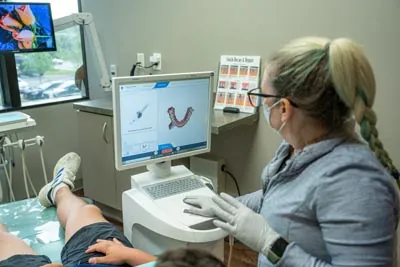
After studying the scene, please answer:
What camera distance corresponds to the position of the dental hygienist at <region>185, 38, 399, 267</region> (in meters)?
0.87

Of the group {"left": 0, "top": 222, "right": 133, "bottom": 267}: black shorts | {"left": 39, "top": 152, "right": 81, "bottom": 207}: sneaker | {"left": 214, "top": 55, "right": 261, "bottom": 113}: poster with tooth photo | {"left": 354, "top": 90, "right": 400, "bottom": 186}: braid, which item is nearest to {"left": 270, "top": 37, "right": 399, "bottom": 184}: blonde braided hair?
{"left": 354, "top": 90, "right": 400, "bottom": 186}: braid

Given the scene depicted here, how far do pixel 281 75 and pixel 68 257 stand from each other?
3.39 ft

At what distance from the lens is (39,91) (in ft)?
10.7

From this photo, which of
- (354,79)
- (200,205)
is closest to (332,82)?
(354,79)

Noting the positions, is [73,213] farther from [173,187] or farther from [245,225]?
[245,225]

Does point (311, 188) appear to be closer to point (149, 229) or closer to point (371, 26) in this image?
point (149, 229)

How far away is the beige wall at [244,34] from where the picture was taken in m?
2.17

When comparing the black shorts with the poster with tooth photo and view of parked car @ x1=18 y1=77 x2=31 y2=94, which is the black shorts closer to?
the poster with tooth photo

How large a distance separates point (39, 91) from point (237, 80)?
1.62 metres

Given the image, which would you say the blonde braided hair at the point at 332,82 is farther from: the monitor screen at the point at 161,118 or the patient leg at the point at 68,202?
the patient leg at the point at 68,202

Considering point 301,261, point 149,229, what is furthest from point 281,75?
point 149,229

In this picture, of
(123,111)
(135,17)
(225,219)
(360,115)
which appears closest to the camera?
(360,115)

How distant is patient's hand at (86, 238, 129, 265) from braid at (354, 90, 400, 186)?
880 mm

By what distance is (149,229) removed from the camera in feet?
4.99
